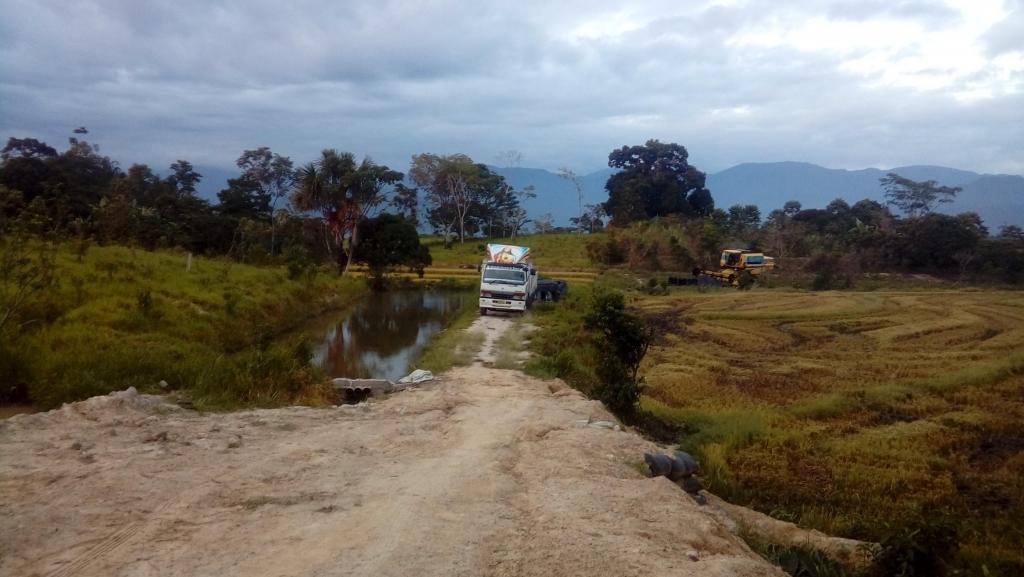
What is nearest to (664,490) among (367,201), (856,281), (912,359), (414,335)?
(912,359)

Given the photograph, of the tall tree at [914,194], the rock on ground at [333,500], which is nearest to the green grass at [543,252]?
the tall tree at [914,194]

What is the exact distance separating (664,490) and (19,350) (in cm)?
1001

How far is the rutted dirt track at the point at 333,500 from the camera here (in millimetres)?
A: 4672

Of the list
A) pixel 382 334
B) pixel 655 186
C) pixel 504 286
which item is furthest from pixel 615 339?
pixel 655 186

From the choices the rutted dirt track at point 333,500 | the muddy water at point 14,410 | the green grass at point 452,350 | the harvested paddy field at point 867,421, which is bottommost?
the harvested paddy field at point 867,421

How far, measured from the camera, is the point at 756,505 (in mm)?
8555

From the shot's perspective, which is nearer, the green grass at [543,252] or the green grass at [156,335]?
the green grass at [156,335]

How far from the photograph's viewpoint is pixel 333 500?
5914mm

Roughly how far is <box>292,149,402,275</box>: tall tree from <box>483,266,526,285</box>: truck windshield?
15.9m

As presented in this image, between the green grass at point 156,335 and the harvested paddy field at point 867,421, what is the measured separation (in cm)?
665

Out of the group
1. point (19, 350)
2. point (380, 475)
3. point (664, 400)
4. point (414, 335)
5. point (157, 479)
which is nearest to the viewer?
point (157, 479)

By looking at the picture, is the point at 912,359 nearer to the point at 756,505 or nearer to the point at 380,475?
the point at 756,505

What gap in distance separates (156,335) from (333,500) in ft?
36.6

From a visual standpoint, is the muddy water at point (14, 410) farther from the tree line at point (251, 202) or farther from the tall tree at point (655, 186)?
the tall tree at point (655, 186)
